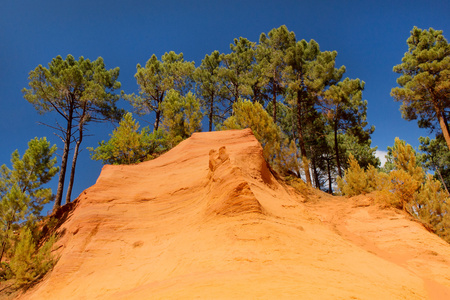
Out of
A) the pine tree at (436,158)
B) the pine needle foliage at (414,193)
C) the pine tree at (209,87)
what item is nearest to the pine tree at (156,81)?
the pine tree at (209,87)

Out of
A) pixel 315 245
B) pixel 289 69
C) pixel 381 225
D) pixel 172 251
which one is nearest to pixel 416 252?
pixel 381 225

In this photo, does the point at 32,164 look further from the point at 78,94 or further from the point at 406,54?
the point at 406,54

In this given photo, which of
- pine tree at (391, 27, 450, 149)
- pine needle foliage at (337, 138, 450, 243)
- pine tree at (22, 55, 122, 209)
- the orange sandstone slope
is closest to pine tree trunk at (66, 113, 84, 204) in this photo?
pine tree at (22, 55, 122, 209)

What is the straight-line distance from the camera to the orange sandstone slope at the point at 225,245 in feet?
11.7

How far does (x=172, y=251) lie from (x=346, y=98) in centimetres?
2059

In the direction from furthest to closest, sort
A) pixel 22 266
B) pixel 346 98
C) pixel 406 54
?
1. pixel 406 54
2. pixel 346 98
3. pixel 22 266

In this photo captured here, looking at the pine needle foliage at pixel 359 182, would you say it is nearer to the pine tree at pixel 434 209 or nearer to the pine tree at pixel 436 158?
the pine tree at pixel 434 209

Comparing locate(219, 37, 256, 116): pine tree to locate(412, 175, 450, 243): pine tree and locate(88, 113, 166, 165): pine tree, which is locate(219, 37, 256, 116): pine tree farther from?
locate(412, 175, 450, 243): pine tree

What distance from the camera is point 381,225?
8758 millimetres

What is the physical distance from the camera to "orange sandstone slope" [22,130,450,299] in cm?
356

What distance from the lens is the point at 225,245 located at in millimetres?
4863

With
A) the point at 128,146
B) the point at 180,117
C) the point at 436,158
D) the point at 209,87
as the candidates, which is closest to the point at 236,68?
the point at 209,87

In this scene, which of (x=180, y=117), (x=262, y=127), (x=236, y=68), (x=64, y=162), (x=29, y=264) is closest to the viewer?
(x=29, y=264)

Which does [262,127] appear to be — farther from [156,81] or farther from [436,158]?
[436,158]
